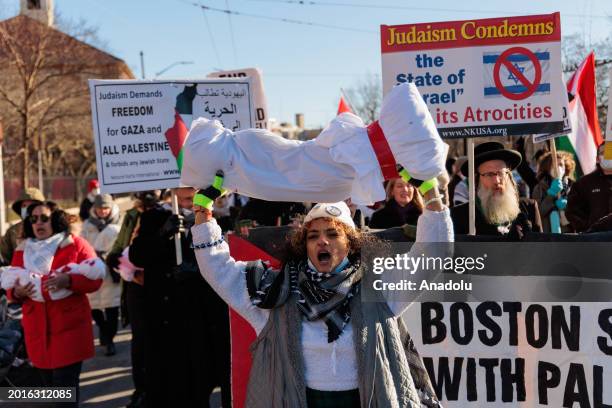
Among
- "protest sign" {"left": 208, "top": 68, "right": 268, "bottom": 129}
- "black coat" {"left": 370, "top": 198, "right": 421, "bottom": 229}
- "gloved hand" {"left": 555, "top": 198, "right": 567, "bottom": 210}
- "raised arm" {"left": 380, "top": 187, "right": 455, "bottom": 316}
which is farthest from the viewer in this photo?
"gloved hand" {"left": 555, "top": 198, "right": 567, "bottom": 210}

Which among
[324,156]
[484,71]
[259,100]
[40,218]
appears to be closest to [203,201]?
[324,156]

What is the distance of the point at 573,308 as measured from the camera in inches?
134

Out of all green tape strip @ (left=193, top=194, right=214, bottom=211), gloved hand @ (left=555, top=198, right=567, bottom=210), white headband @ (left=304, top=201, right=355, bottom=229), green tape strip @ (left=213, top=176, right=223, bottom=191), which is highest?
green tape strip @ (left=213, top=176, right=223, bottom=191)

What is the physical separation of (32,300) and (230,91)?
217 cm

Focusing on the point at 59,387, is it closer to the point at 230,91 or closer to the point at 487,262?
the point at 230,91

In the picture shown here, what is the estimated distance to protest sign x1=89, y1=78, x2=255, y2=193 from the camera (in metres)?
4.91

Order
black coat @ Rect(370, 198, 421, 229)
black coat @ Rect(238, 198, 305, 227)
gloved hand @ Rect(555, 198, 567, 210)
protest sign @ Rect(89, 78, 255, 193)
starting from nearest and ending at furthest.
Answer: protest sign @ Rect(89, 78, 255, 193)
black coat @ Rect(238, 198, 305, 227)
black coat @ Rect(370, 198, 421, 229)
gloved hand @ Rect(555, 198, 567, 210)

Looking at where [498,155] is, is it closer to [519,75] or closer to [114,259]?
[519,75]

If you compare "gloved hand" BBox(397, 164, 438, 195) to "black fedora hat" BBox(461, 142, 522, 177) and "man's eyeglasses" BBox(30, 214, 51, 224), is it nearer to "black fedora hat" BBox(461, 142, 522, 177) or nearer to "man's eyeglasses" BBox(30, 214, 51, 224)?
"black fedora hat" BBox(461, 142, 522, 177)

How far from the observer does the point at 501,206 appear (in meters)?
4.23

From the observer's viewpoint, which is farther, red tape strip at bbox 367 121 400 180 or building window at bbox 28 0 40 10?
building window at bbox 28 0 40 10

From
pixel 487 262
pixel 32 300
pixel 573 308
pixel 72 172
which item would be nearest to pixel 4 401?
pixel 32 300

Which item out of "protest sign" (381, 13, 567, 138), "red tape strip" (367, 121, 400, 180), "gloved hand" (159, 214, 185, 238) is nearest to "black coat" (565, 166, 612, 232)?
"protest sign" (381, 13, 567, 138)

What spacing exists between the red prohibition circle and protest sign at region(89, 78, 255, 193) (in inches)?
82.8
